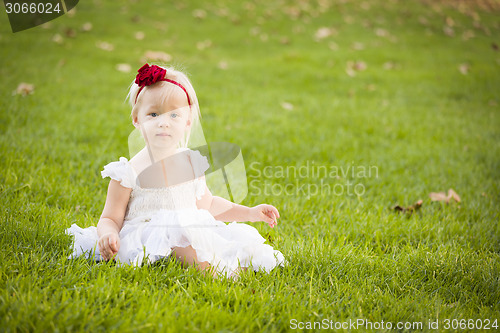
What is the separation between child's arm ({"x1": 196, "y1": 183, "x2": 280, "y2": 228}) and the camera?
2.16m

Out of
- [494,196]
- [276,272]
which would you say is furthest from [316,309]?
[494,196]

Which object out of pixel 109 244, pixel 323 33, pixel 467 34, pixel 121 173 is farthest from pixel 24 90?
pixel 467 34

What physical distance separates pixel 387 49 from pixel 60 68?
19.8 ft

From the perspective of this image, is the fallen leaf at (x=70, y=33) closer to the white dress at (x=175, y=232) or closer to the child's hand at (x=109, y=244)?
the white dress at (x=175, y=232)

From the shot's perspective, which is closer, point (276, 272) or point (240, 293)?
point (240, 293)

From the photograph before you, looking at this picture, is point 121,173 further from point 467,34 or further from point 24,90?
point 467,34

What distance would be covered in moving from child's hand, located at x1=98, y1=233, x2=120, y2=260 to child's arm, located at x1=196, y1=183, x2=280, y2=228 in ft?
1.68

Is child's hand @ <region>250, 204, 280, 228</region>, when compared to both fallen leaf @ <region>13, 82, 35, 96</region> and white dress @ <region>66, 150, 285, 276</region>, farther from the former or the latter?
fallen leaf @ <region>13, 82, 35, 96</region>

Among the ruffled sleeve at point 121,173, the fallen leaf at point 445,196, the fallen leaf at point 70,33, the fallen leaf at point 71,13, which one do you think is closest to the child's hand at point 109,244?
the ruffled sleeve at point 121,173

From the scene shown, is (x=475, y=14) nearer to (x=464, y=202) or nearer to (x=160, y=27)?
(x=160, y=27)

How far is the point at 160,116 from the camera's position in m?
1.95

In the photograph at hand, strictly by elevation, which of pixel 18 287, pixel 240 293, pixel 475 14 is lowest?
pixel 475 14

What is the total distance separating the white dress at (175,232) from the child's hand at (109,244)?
0.08 metres

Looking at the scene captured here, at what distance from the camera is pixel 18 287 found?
1.63 meters
